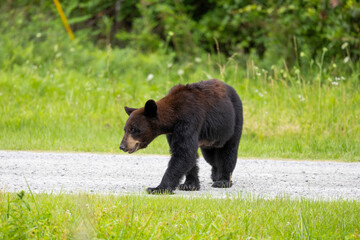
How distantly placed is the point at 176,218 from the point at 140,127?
1.70 m

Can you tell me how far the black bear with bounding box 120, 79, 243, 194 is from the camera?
5914 millimetres

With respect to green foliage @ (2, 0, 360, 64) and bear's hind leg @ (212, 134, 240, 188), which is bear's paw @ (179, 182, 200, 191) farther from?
green foliage @ (2, 0, 360, 64)

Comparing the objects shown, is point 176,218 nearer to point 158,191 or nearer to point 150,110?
point 158,191

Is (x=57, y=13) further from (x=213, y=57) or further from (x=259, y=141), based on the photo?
(x=259, y=141)

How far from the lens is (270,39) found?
1609 centimetres

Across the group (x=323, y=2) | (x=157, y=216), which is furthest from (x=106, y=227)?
(x=323, y=2)

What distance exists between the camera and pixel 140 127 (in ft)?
19.5

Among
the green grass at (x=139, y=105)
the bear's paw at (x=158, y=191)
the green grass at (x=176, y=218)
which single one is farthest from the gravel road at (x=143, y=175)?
the green grass at (x=139, y=105)

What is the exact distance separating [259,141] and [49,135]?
364cm

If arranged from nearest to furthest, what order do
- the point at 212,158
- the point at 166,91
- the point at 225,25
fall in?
1. the point at 212,158
2. the point at 166,91
3. the point at 225,25

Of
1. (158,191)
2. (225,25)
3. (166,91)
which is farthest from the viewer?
(225,25)

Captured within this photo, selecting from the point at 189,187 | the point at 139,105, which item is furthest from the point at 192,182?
the point at 139,105

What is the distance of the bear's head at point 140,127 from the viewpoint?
5.90m

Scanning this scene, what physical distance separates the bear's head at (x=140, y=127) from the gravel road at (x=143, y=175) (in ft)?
1.73
